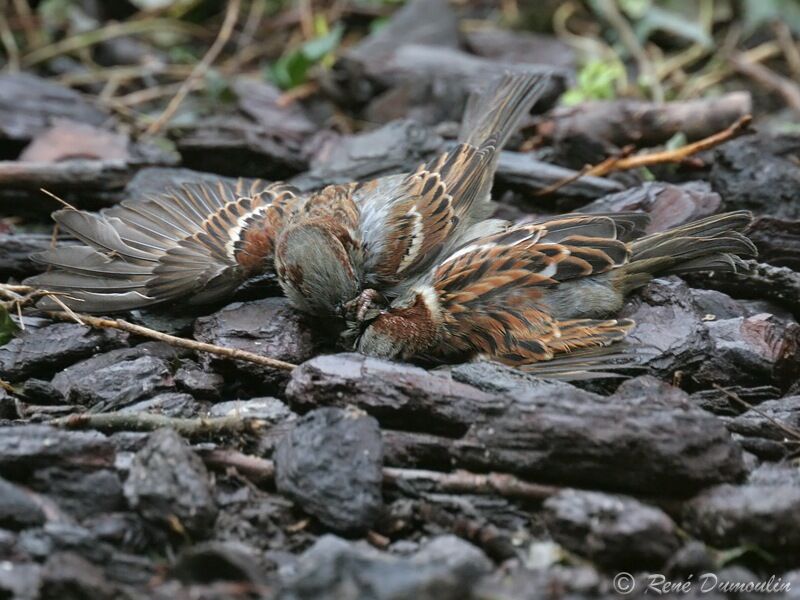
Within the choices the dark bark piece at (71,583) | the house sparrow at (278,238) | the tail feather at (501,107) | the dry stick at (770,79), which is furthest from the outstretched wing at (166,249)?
the dry stick at (770,79)

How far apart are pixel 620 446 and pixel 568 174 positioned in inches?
116

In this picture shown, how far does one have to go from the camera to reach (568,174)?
6.00 meters

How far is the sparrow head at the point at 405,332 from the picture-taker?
464 centimetres

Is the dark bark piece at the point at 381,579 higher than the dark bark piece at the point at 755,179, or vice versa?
the dark bark piece at the point at 381,579

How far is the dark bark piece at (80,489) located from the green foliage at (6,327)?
142 cm

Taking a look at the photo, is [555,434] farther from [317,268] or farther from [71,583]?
[317,268]

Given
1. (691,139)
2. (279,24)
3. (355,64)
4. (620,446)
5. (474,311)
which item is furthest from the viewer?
(279,24)

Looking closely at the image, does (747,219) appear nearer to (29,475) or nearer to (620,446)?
(620,446)

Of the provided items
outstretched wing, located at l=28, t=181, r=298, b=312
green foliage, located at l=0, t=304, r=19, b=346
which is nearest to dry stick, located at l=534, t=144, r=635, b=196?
outstretched wing, located at l=28, t=181, r=298, b=312

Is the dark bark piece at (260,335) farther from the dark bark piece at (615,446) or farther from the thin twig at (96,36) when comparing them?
the thin twig at (96,36)

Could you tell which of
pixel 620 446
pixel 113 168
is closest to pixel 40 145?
pixel 113 168

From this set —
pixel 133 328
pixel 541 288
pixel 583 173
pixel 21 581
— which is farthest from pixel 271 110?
pixel 21 581

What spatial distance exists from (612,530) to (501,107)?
11.1 feet

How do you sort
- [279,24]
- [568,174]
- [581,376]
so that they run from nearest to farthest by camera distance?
[581,376]
[568,174]
[279,24]
